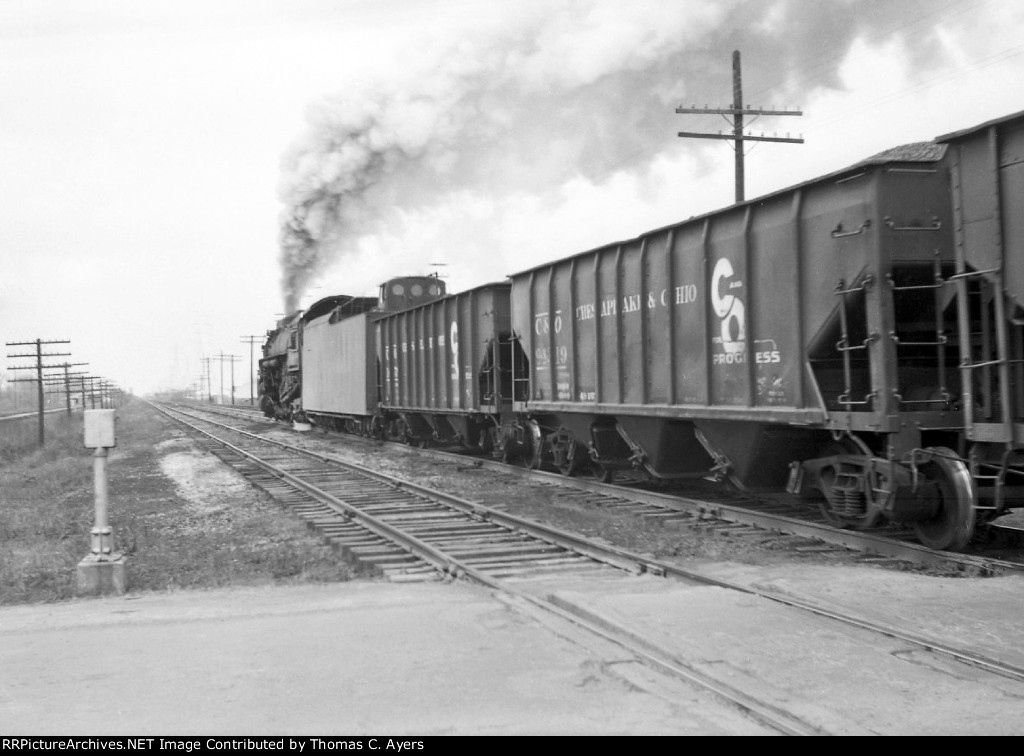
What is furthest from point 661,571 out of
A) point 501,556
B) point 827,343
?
point 827,343

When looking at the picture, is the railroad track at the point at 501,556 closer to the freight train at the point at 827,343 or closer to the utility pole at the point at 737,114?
the freight train at the point at 827,343

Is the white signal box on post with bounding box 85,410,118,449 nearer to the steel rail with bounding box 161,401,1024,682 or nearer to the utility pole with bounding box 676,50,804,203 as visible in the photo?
the steel rail with bounding box 161,401,1024,682

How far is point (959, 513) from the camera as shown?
731 centimetres

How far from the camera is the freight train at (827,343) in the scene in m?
7.09

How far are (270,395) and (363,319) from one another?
17.4 meters

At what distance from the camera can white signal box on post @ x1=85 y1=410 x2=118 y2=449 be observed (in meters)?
7.25

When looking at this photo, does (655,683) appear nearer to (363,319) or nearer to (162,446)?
(363,319)

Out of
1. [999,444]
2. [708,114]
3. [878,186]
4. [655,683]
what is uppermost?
[708,114]

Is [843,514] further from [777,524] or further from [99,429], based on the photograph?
[99,429]

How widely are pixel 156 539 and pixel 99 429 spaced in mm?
2732

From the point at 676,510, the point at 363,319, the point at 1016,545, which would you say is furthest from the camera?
the point at 363,319

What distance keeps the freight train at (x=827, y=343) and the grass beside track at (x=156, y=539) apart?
4.24 meters

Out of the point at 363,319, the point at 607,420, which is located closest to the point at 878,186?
the point at 607,420

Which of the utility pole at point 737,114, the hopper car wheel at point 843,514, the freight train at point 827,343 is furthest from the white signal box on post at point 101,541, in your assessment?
the utility pole at point 737,114
